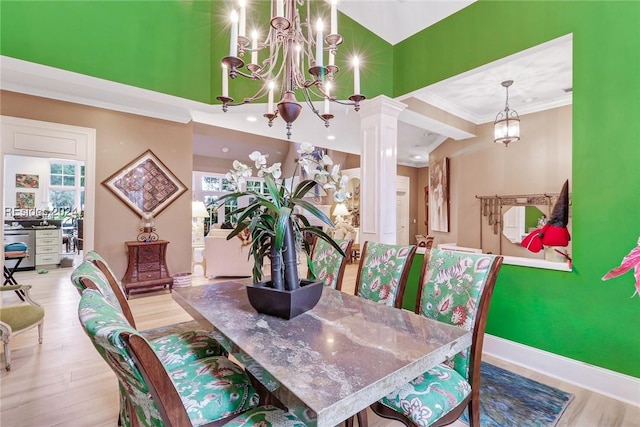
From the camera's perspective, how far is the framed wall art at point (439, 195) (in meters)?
5.91

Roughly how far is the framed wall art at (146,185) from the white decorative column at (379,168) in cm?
302

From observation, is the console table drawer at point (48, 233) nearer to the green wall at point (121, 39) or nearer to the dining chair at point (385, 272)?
the green wall at point (121, 39)

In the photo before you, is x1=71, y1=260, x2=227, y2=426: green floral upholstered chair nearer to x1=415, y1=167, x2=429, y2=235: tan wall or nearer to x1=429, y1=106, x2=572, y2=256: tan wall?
x1=429, y1=106, x2=572, y2=256: tan wall

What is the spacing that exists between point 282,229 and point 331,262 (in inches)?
45.0

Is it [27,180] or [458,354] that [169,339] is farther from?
[27,180]

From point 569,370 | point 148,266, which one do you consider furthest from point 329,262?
point 148,266

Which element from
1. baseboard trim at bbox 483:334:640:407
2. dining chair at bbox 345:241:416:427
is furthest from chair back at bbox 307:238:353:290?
baseboard trim at bbox 483:334:640:407

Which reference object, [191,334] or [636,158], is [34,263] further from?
[636,158]

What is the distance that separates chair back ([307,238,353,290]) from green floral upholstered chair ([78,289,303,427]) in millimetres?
986

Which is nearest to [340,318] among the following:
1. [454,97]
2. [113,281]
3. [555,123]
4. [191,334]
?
[191,334]

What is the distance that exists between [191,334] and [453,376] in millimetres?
1380

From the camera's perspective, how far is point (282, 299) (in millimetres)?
1302

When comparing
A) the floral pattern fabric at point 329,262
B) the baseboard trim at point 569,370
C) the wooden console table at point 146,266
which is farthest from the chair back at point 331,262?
the wooden console table at point 146,266

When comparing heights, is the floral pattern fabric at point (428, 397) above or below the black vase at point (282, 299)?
below
